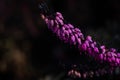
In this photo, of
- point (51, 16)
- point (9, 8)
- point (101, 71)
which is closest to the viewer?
point (51, 16)

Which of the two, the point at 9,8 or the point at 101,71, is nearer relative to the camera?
the point at 101,71

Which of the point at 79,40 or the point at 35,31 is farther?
the point at 35,31

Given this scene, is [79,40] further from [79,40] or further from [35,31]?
[35,31]

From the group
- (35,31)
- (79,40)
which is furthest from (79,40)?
(35,31)

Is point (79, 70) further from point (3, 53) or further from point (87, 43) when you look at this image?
point (3, 53)

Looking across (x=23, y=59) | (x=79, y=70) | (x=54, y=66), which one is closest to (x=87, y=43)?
(x=79, y=70)

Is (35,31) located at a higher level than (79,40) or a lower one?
higher
